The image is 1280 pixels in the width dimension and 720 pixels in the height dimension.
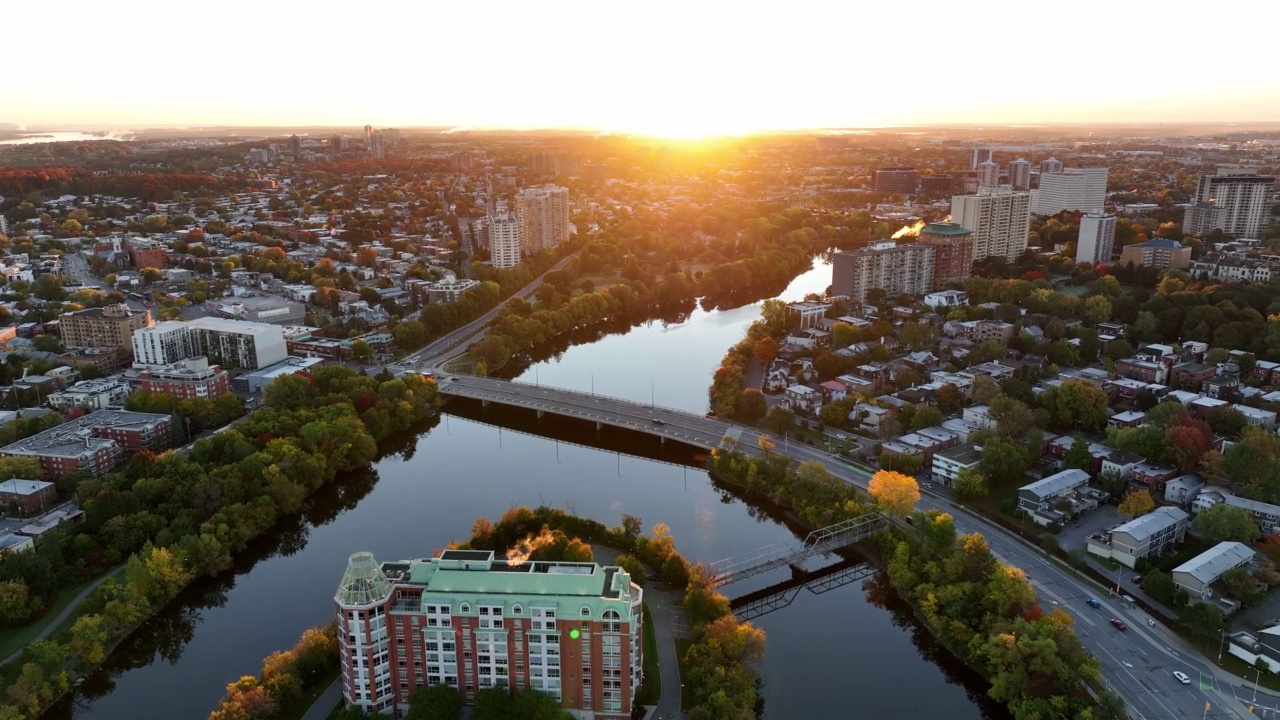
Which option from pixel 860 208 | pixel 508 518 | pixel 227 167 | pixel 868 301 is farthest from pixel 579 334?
pixel 227 167

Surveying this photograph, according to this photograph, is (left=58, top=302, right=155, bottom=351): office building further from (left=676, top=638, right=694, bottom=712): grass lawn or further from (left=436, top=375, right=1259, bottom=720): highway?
(left=676, top=638, right=694, bottom=712): grass lawn

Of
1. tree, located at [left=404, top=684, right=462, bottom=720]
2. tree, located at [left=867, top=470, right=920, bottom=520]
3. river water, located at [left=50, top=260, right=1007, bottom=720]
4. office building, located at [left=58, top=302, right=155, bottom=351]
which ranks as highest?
office building, located at [left=58, top=302, right=155, bottom=351]

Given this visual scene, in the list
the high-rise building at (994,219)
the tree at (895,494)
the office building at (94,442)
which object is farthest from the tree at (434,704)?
the high-rise building at (994,219)

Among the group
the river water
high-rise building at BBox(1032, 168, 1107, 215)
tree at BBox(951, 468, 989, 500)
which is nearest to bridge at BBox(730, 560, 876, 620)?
the river water

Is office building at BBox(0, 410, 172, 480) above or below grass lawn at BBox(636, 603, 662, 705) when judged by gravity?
above

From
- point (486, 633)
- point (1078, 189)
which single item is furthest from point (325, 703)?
point (1078, 189)

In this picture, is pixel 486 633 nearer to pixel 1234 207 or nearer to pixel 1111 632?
pixel 1111 632

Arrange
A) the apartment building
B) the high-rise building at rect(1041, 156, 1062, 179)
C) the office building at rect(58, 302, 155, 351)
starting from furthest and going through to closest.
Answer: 1. the high-rise building at rect(1041, 156, 1062, 179)
2. the office building at rect(58, 302, 155, 351)
3. the apartment building
